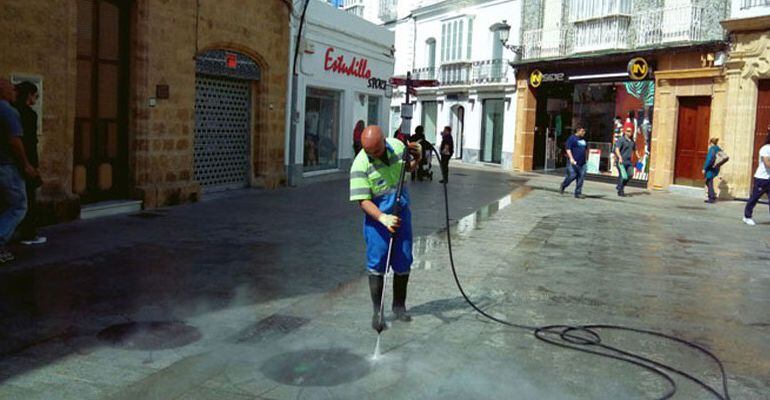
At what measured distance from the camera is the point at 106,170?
1213cm

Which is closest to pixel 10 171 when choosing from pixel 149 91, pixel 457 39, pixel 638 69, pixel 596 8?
pixel 149 91

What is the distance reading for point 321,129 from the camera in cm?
2112

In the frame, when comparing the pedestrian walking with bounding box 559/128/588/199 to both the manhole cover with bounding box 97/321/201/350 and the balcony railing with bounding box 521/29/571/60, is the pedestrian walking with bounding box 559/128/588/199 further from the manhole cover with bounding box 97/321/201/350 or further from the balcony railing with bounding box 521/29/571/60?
the manhole cover with bounding box 97/321/201/350

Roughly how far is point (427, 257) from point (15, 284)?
4.58 m

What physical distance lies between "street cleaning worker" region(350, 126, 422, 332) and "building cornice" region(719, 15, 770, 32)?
16722mm

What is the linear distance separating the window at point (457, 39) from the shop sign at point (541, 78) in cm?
538

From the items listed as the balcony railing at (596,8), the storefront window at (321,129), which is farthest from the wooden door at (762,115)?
the storefront window at (321,129)

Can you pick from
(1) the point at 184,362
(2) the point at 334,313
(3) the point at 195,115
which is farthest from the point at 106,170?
(1) the point at 184,362

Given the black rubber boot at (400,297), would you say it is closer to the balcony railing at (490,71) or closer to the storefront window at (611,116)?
the storefront window at (611,116)

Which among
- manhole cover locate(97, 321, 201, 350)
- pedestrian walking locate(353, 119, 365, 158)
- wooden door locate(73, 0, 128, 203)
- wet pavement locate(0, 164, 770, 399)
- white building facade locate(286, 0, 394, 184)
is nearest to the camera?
wet pavement locate(0, 164, 770, 399)

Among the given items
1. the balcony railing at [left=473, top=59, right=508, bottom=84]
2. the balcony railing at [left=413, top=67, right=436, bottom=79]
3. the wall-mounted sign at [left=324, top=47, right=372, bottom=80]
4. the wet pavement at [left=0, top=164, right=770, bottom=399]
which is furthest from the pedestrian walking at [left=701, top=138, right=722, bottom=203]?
the balcony railing at [left=413, top=67, right=436, bottom=79]

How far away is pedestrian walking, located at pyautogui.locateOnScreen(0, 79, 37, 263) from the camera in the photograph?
7684mm

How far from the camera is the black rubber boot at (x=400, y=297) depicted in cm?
605

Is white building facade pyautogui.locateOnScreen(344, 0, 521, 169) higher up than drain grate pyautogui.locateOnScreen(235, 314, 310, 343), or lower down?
higher up
